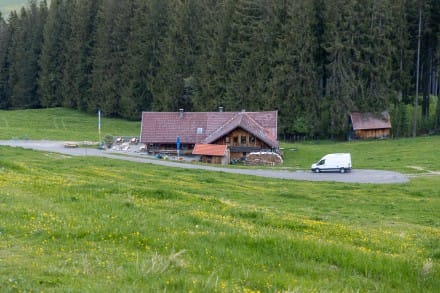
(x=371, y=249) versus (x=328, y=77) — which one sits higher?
(x=328, y=77)

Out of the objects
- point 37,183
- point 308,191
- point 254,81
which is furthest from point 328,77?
point 37,183

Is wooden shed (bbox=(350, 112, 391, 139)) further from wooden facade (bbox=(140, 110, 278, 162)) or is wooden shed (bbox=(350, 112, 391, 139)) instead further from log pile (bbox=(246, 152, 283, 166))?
log pile (bbox=(246, 152, 283, 166))

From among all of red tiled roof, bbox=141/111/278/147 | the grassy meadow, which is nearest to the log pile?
red tiled roof, bbox=141/111/278/147

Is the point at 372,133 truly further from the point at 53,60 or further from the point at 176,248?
the point at 176,248

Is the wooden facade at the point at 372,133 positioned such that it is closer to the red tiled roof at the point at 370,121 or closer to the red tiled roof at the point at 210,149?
the red tiled roof at the point at 370,121

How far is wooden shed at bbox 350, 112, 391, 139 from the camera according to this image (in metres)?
69.1

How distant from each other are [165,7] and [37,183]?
79.1 meters

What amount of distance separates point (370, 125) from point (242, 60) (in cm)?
2124

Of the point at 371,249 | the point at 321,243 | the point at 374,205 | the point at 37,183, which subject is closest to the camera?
the point at 321,243

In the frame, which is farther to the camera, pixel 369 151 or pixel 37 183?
pixel 369 151

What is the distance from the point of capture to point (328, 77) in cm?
7456

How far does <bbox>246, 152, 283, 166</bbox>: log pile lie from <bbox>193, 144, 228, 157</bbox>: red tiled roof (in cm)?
288

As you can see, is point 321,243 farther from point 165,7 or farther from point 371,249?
point 165,7

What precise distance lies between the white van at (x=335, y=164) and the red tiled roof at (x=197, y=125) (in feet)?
40.2
